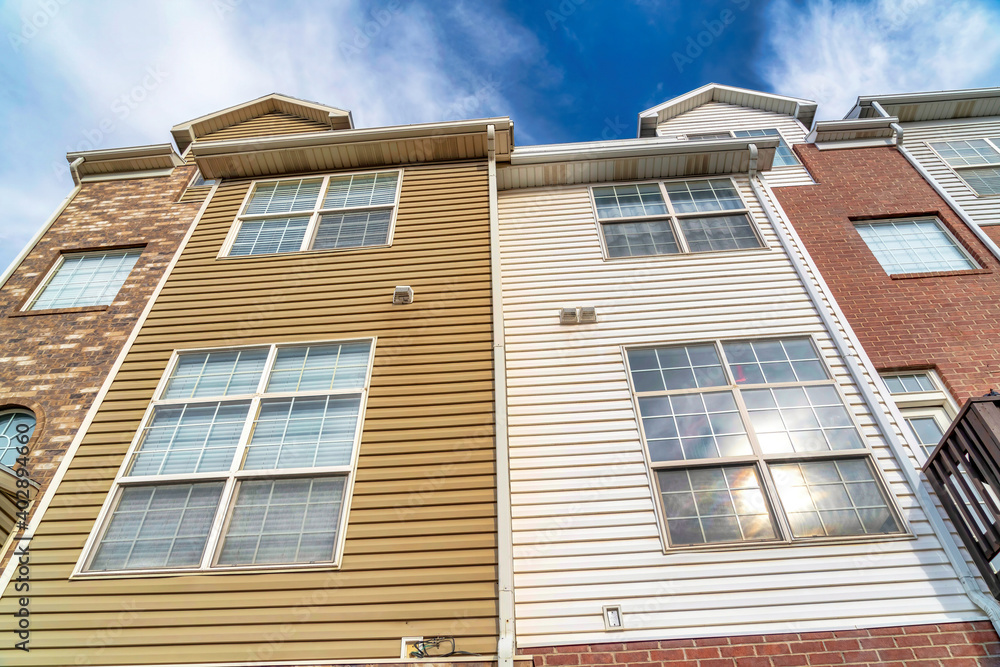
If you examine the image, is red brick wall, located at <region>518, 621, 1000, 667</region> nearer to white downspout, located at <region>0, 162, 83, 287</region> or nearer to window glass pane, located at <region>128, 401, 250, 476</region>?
window glass pane, located at <region>128, 401, 250, 476</region>

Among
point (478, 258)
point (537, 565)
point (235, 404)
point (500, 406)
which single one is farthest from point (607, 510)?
point (235, 404)

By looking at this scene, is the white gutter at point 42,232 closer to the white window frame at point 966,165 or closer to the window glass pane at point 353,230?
the window glass pane at point 353,230

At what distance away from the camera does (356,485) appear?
5.59 m

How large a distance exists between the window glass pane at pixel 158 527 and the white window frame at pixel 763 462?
173 inches

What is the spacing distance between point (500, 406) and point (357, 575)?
210 centimetres

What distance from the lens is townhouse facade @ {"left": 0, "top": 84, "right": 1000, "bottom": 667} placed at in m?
4.88

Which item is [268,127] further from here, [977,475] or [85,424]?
[977,475]

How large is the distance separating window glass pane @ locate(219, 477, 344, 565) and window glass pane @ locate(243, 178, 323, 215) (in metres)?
4.86

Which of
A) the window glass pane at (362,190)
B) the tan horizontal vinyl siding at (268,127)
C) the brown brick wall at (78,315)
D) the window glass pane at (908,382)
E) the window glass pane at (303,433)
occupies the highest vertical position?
the tan horizontal vinyl siding at (268,127)

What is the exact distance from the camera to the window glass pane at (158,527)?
5.31 meters

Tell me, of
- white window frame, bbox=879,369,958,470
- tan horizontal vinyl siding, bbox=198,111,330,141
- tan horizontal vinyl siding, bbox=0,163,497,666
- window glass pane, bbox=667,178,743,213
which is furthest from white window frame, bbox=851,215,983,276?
tan horizontal vinyl siding, bbox=198,111,330,141

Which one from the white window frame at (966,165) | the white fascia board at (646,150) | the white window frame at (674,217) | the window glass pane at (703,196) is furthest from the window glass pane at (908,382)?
the white window frame at (966,165)

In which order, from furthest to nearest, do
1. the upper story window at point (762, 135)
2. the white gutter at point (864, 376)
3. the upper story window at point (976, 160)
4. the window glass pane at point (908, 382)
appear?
the upper story window at point (762, 135)
the upper story window at point (976, 160)
the window glass pane at point (908, 382)
the white gutter at point (864, 376)

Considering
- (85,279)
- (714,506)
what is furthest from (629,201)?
(85,279)
